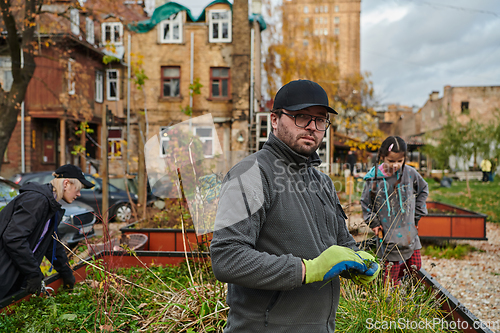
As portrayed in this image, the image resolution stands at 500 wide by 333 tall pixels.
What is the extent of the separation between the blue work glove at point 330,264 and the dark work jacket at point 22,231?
2552 mm

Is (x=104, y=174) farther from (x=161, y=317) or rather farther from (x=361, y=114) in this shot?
(x=361, y=114)

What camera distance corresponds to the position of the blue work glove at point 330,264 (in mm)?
1391

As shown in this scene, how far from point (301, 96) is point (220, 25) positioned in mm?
A: 18915

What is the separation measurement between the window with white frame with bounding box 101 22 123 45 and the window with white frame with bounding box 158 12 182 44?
2.55 metres

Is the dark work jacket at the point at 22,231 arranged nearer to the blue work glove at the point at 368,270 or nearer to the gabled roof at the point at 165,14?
the blue work glove at the point at 368,270

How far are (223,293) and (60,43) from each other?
18.6 metres

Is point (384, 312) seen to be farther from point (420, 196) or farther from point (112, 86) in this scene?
point (112, 86)

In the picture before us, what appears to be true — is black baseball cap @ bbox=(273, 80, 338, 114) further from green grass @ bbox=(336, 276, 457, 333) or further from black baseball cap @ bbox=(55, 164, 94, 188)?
black baseball cap @ bbox=(55, 164, 94, 188)

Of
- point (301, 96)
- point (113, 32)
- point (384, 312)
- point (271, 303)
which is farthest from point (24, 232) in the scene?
point (113, 32)

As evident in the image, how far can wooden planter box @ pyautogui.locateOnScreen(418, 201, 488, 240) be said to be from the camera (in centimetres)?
708

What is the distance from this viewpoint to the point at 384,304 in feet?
9.55

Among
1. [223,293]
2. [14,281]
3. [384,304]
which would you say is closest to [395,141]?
[384,304]

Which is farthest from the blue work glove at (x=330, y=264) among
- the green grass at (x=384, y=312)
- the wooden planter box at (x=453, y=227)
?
the wooden planter box at (x=453, y=227)

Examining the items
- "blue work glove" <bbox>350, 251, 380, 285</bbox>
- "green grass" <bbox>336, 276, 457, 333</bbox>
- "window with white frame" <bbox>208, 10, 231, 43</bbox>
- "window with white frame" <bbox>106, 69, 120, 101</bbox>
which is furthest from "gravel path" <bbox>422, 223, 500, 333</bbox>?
"window with white frame" <bbox>106, 69, 120, 101</bbox>
